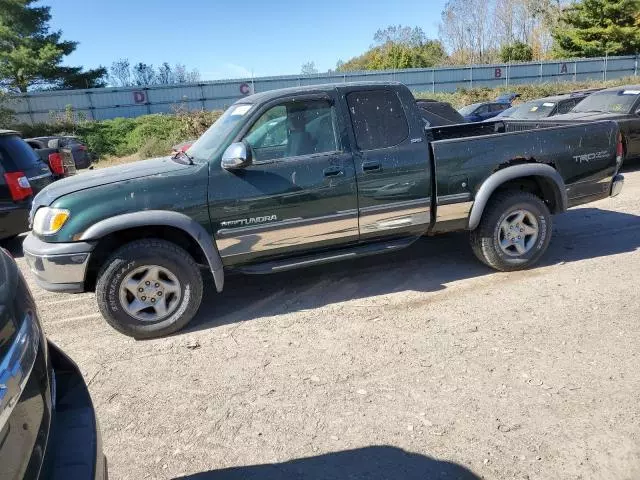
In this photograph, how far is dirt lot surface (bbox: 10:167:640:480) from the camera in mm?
2748

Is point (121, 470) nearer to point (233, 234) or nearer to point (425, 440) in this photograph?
point (425, 440)

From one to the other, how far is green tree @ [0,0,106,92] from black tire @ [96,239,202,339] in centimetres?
3437

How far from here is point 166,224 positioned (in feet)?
13.5

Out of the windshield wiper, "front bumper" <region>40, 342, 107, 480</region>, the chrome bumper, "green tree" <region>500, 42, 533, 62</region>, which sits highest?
"green tree" <region>500, 42, 533, 62</region>

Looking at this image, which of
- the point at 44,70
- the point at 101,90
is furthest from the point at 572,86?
the point at 44,70

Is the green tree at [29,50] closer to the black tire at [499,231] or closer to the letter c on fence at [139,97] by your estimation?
the letter c on fence at [139,97]

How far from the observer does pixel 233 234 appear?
4.34 m

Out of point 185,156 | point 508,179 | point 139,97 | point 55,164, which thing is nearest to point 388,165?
point 508,179

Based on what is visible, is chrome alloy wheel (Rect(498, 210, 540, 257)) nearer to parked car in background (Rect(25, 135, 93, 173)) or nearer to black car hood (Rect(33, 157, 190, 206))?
black car hood (Rect(33, 157, 190, 206))

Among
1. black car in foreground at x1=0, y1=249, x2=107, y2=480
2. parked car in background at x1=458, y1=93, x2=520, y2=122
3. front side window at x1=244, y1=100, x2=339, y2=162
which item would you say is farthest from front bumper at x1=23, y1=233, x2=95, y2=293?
parked car in background at x1=458, y1=93, x2=520, y2=122

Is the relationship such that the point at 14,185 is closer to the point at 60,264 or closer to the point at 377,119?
the point at 60,264

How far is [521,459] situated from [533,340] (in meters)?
1.36

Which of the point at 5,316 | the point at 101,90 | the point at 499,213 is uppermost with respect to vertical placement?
the point at 101,90

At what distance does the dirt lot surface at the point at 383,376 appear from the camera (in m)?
2.75
